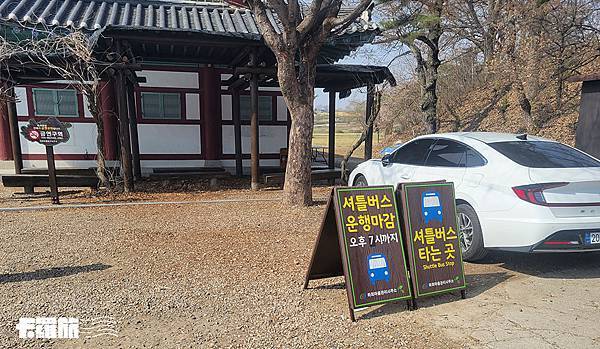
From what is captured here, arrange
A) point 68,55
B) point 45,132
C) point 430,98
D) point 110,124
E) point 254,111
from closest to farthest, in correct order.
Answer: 1. point 45,132
2. point 68,55
3. point 254,111
4. point 110,124
5. point 430,98

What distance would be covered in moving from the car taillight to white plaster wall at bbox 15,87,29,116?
12744 mm

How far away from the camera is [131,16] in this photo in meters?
9.09

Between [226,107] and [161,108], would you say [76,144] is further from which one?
[226,107]

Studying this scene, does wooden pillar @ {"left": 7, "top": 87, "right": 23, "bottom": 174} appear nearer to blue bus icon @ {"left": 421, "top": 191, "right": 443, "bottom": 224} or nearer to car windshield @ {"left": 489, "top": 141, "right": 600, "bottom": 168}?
blue bus icon @ {"left": 421, "top": 191, "right": 443, "bottom": 224}

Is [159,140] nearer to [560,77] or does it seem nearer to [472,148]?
[472,148]

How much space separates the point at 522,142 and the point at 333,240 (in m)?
2.83

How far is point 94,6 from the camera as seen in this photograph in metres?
9.85

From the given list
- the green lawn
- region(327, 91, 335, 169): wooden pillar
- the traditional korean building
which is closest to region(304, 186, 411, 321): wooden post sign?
the traditional korean building

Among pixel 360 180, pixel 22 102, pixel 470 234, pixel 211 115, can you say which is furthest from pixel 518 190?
pixel 22 102

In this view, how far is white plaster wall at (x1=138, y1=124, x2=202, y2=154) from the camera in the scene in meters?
Answer: 11.9

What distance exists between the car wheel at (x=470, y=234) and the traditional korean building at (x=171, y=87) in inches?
218

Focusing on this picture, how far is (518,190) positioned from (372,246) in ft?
5.65

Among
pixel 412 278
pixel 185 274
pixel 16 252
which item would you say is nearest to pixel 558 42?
pixel 412 278

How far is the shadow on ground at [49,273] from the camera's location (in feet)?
12.7
